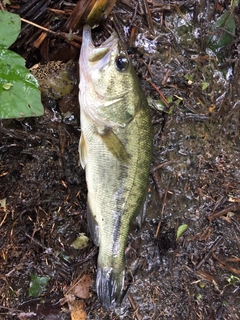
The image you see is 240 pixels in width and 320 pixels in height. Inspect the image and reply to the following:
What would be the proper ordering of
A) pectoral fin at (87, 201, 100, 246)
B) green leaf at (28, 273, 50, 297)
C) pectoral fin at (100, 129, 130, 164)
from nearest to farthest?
pectoral fin at (100, 129, 130, 164)
pectoral fin at (87, 201, 100, 246)
green leaf at (28, 273, 50, 297)

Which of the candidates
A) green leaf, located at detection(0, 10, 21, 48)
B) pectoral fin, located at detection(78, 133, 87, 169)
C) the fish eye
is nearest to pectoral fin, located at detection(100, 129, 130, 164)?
pectoral fin, located at detection(78, 133, 87, 169)

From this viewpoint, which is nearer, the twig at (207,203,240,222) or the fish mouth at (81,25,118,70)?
the fish mouth at (81,25,118,70)

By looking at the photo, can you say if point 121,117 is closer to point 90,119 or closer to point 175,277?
point 90,119

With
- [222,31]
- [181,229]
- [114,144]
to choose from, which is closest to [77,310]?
[181,229]

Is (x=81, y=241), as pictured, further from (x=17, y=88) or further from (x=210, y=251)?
(x=17, y=88)

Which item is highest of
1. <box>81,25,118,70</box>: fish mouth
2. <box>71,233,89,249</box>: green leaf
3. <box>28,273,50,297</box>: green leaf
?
<box>81,25,118,70</box>: fish mouth

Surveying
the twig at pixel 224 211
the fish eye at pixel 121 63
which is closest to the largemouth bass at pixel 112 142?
the fish eye at pixel 121 63

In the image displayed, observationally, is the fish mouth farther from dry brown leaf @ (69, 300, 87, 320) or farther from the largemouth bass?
dry brown leaf @ (69, 300, 87, 320)
